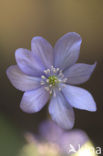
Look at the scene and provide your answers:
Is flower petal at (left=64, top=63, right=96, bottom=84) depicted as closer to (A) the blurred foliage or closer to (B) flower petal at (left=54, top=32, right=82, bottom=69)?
(B) flower petal at (left=54, top=32, right=82, bottom=69)

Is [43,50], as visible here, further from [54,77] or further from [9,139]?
[9,139]

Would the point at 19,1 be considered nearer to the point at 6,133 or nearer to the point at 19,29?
the point at 19,29

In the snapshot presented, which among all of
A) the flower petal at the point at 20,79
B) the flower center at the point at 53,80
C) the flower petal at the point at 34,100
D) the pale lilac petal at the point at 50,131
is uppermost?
the flower petal at the point at 20,79

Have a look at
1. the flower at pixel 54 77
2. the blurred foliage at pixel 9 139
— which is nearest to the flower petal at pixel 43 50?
the flower at pixel 54 77

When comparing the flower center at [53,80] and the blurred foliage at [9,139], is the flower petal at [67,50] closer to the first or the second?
the flower center at [53,80]

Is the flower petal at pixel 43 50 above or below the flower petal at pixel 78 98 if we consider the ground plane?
above

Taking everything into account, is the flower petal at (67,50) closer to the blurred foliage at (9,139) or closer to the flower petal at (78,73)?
the flower petal at (78,73)
